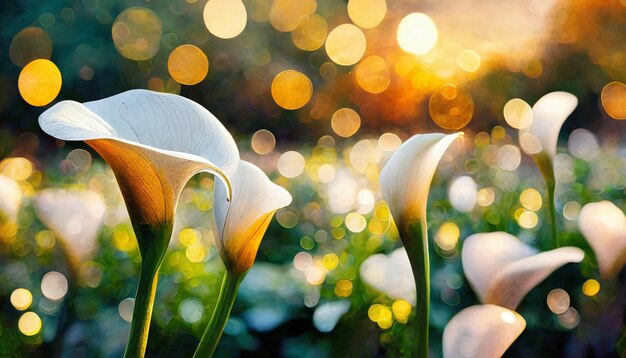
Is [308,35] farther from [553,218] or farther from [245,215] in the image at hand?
[245,215]

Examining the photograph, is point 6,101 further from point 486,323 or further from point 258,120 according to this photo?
point 486,323

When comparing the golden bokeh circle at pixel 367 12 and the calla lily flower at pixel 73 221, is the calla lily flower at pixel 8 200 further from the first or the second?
the golden bokeh circle at pixel 367 12

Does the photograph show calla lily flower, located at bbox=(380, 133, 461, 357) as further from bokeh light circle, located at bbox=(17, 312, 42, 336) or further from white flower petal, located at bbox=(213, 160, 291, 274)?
bokeh light circle, located at bbox=(17, 312, 42, 336)

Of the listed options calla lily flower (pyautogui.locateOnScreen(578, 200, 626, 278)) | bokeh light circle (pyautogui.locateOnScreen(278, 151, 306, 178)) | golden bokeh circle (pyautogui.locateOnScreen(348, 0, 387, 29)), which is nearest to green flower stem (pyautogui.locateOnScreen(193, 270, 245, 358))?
calla lily flower (pyautogui.locateOnScreen(578, 200, 626, 278))

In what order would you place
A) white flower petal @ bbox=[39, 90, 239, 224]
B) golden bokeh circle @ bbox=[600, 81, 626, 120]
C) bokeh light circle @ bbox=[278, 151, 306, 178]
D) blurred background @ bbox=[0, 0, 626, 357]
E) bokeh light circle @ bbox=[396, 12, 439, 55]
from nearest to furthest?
white flower petal @ bbox=[39, 90, 239, 224] → blurred background @ bbox=[0, 0, 626, 357] → bokeh light circle @ bbox=[278, 151, 306, 178] → golden bokeh circle @ bbox=[600, 81, 626, 120] → bokeh light circle @ bbox=[396, 12, 439, 55]

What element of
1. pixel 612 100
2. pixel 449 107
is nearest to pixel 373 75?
pixel 449 107

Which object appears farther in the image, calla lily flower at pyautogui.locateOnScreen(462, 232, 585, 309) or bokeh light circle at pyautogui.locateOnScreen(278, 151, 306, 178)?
bokeh light circle at pyautogui.locateOnScreen(278, 151, 306, 178)
